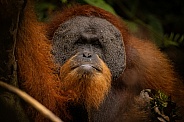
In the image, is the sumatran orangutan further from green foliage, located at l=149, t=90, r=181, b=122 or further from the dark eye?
green foliage, located at l=149, t=90, r=181, b=122

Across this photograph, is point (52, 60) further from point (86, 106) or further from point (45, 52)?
point (86, 106)

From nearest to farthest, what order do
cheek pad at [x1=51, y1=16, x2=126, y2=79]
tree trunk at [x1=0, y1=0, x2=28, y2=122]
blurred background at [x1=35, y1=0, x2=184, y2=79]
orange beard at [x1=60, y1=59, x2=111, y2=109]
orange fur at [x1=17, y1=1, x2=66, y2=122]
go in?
tree trunk at [x1=0, y1=0, x2=28, y2=122] < orange fur at [x1=17, y1=1, x2=66, y2=122] < orange beard at [x1=60, y1=59, x2=111, y2=109] < cheek pad at [x1=51, y1=16, x2=126, y2=79] < blurred background at [x1=35, y1=0, x2=184, y2=79]

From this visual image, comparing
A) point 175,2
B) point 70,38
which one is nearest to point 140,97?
point 70,38

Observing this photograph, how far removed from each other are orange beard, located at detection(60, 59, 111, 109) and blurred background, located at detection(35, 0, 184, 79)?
105 cm

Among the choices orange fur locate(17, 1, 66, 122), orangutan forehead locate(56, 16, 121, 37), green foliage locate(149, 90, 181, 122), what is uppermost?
orangutan forehead locate(56, 16, 121, 37)

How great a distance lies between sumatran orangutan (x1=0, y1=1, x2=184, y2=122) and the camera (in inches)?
111

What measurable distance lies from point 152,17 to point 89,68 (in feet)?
9.31

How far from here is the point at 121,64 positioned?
346 cm

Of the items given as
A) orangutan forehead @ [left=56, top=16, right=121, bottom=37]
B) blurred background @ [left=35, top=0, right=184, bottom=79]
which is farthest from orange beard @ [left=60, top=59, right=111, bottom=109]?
blurred background @ [left=35, top=0, right=184, bottom=79]

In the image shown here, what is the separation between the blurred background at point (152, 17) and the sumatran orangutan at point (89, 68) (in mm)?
583

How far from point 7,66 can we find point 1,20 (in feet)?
0.86

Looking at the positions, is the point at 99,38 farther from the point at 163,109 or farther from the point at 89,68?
the point at 163,109

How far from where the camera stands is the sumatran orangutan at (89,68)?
2822 mm

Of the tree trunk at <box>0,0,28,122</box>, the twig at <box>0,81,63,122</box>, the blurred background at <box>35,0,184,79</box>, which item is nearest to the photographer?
the twig at <box>0,81,63,122</box>
